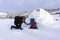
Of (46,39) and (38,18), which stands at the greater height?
(38,18)

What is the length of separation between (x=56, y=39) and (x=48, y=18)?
666 cm

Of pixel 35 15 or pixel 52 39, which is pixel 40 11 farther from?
pixel 52 39

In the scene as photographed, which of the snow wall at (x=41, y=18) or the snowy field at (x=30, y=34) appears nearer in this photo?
the snowy field at (x=30, y=34)

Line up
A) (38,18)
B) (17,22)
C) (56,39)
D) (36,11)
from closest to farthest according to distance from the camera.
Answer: (56,39), (17,22), (38,18), (36,11)

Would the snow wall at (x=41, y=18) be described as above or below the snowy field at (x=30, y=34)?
above

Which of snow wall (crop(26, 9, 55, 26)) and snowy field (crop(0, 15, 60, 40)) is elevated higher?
snow wall (crop(26, 9, 55, 26))

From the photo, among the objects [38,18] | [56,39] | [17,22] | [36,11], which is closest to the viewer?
[56,39]

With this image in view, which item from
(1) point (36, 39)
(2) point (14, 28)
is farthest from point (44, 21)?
(1) point (36, 39)

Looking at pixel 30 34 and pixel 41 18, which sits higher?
pixel 41 18

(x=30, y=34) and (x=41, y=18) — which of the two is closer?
(x=30, y=34)

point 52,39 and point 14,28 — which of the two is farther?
point 14,28

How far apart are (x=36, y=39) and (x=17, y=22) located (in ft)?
11.2

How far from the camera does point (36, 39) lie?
22.1 feet

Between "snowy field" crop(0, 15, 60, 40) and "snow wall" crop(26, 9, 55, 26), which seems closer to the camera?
"snowy field" crop(0, 15, 60, 40)
